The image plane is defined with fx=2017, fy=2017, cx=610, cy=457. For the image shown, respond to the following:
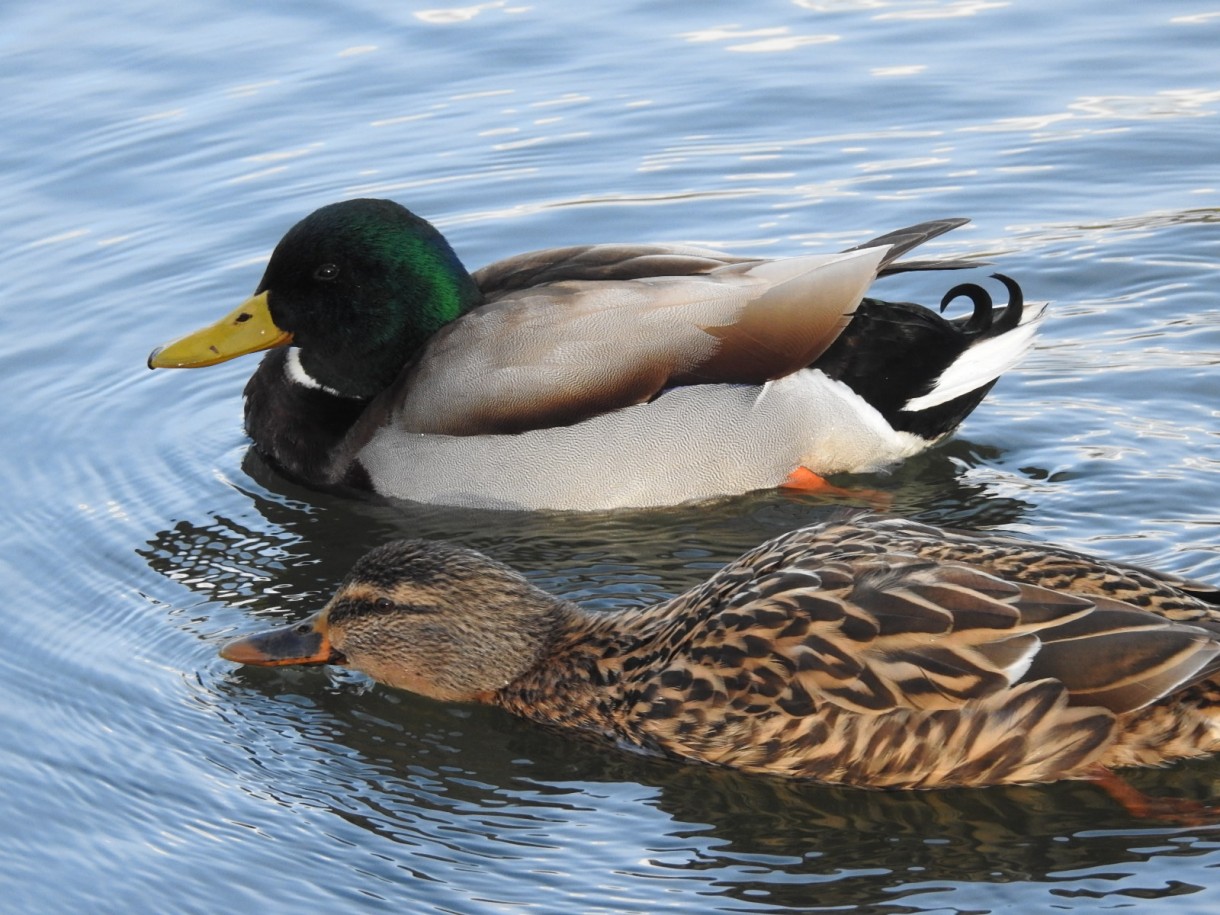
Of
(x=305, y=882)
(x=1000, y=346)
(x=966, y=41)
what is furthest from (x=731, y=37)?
(x=305, y=882)

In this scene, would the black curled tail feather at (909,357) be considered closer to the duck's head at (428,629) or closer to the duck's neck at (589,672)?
the duck's neck at (589,672)

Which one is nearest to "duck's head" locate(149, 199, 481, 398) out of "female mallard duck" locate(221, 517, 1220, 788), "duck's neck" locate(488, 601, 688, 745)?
"duck's neck" locate(488, 601, 688, 745)

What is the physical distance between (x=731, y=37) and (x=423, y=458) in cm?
535

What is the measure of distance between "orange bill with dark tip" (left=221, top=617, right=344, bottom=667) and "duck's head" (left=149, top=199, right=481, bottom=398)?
234cm

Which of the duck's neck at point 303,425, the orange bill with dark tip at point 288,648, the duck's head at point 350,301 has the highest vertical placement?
the duck's head at point 350,301

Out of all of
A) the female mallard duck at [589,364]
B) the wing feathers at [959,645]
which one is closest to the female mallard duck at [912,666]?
the wing feathers at [959,645]

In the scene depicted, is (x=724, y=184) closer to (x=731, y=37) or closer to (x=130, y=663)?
(x=731, y=37)

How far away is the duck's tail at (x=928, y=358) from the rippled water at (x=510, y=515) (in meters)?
0.29

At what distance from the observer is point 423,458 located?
902 cm

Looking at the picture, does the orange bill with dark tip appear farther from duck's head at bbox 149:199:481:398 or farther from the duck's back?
duck's head at bbox 149:199:481:398

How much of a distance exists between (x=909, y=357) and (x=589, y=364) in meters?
1.48

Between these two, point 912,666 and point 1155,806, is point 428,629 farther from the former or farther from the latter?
point 1155,806

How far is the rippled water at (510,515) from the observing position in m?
6.35

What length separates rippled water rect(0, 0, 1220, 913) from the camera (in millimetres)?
6348
